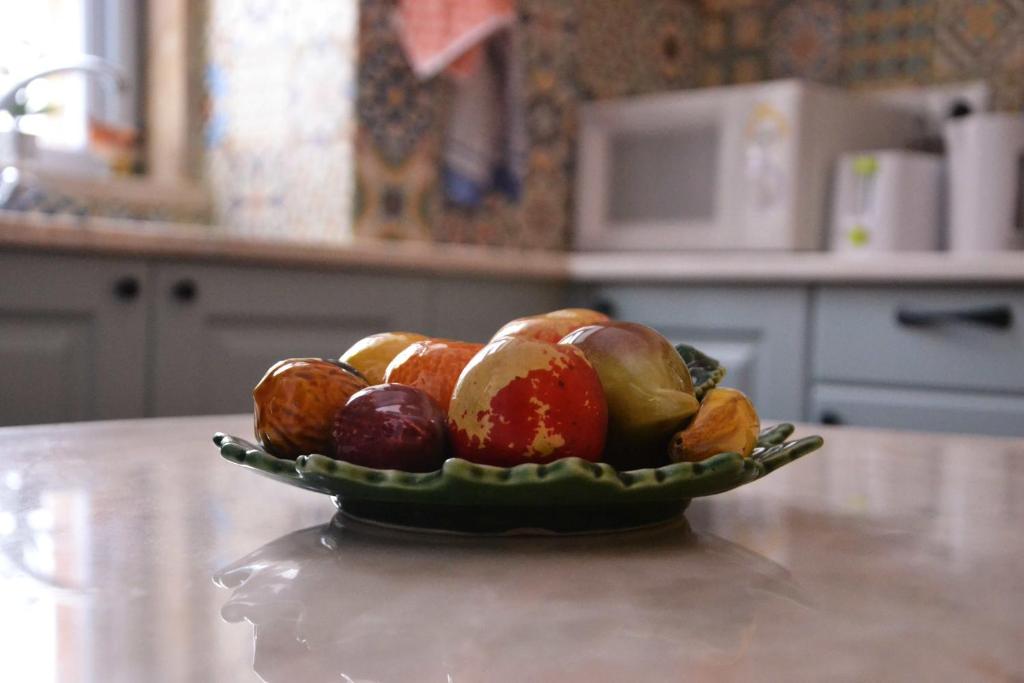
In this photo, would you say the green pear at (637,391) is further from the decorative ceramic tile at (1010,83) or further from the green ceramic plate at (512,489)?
the decorative ceramic tile at (1010,83)

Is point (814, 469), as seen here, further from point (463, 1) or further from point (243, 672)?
point (463, 1)

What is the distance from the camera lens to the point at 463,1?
2484mm

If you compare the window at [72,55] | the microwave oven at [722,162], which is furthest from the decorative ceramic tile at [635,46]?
the window at [72,55]

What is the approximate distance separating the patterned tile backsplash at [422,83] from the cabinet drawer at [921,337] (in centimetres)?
96

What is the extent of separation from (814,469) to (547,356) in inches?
11.6

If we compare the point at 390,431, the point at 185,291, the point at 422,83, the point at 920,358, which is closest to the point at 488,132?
Answer: the point at 422,83

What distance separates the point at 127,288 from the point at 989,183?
165 cm

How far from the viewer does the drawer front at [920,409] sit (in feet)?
6.00

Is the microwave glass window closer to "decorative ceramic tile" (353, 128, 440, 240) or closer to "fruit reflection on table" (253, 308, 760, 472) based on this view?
"decorative ceramic tile" (353, 128, 440, 240)

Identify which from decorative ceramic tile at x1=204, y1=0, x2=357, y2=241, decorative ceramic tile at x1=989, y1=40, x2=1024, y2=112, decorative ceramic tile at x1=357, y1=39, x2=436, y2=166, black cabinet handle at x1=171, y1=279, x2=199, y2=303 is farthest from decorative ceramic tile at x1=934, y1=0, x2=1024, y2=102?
black cabinet handle at x1=171, y1=279, x2=199, y2=303

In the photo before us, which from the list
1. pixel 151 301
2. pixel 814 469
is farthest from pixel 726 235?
pixel 814 469

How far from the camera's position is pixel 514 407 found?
1.41 feet

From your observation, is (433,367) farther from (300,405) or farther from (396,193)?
(396,193)

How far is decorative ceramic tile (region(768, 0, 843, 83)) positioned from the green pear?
2.69 m
